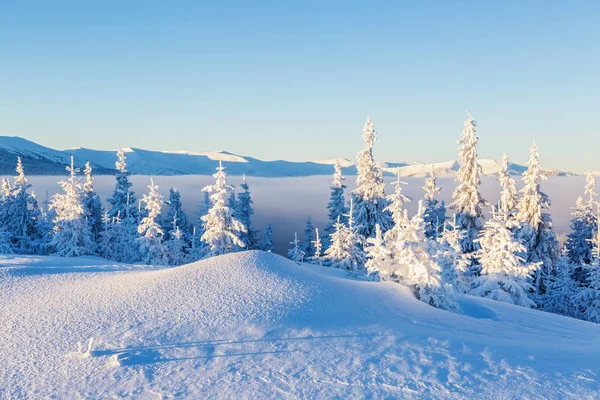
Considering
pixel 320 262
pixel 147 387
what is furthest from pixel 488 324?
pixel 320 262

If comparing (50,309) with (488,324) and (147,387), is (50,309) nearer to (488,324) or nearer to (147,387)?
(147,387)

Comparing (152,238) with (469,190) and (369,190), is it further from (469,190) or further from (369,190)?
(469,190)

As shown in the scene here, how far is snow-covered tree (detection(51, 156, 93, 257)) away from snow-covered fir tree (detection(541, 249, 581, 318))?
36.7m

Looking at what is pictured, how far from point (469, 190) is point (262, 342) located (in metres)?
30.0

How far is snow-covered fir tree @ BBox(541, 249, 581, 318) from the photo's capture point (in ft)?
99.2

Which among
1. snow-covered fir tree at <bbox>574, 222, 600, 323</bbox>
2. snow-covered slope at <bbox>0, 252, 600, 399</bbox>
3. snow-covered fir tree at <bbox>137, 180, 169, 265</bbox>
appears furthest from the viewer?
snow-covered fir tree at <bbox>137, 180, 169, 265</bbox>

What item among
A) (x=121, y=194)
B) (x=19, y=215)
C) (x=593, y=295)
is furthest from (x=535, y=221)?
(x=19, y=215)

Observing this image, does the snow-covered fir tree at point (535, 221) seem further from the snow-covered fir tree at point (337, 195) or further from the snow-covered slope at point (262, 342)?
the snow-covered slope at point (262, 342)

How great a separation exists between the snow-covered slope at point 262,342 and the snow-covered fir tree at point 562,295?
2322 cm

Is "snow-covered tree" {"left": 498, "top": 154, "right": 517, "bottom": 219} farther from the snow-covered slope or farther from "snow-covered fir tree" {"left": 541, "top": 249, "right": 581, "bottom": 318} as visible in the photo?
the snow-covered slope

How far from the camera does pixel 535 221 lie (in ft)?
103

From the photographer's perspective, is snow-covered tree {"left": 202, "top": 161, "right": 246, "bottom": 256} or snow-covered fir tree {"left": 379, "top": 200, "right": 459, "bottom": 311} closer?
snow-covered fir tree {"left": 379, "top": 200, "right": 459, "bottom": 311}

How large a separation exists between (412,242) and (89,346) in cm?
922

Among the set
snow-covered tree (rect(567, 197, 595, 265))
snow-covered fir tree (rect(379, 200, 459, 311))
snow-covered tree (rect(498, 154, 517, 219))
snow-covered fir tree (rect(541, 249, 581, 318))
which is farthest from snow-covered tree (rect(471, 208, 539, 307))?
snow-covered tree (rect(567, 197, 595, 265))
